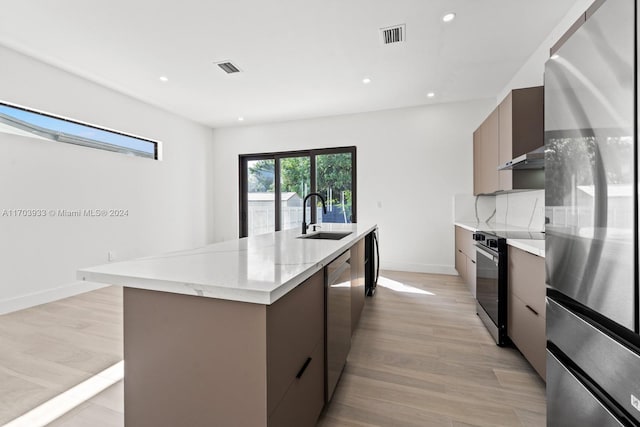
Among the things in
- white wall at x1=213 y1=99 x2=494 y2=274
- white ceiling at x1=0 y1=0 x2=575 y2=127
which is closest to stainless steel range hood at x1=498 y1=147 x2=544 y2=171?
white ceiling at x1=0 y1=0 x2=575 y2=127

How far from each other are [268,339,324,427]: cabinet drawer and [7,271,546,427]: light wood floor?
10.2 inches

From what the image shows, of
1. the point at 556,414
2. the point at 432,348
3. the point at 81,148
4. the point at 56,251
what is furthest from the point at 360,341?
the point at 81,148

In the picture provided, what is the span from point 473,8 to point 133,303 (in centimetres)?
312

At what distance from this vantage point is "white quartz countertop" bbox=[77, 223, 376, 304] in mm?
807

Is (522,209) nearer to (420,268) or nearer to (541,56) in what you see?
(541,56)

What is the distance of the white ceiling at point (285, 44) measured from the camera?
2.33m

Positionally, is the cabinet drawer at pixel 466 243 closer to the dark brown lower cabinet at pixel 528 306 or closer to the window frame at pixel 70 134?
the dark brown lower cabinet at pixel 528 306

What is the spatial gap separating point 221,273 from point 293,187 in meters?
4.56

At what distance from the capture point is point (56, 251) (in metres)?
3.25

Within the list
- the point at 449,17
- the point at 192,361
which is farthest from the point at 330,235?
the point at 449,17

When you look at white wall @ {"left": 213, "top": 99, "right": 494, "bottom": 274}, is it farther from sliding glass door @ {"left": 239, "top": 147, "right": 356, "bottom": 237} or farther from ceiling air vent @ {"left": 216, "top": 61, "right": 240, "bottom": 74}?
ceiling air vent @ {"left": 216, "top": 61, "right": 240, "bottom": 74}

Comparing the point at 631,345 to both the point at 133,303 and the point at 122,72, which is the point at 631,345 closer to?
the point at 133,303

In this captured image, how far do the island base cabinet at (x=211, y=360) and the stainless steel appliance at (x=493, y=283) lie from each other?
174 centimetres

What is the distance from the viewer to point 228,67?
3.32m
